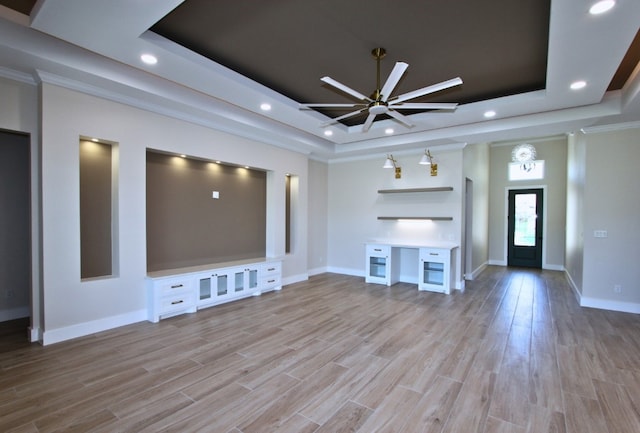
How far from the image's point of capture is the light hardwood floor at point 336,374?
216 cm

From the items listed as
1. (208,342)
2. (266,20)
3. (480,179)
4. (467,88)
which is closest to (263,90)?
(266,20)

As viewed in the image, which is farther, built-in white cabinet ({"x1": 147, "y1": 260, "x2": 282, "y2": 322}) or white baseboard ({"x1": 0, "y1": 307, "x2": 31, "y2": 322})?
built-in white cabinet ({"x1": 147, "y1": 260, "x2": 282, "y2": 322})

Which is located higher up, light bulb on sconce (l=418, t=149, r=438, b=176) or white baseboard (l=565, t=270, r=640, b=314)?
light bulb on sconce (l=418, t=149, r=438, b=176)

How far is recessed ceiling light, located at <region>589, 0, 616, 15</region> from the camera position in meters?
2.14

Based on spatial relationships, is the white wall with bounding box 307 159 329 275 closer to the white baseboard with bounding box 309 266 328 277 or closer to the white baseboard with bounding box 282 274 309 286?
the white baseboard with bounding box 309 266 328 277

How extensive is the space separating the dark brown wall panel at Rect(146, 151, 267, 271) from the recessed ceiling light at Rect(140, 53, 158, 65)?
1.57 m

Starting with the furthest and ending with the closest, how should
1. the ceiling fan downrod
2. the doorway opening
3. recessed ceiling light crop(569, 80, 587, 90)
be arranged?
1. the doorway opening
2. recessed ceiling light crop(569, 80, 587, 90)
3. the ceiling fan downrod

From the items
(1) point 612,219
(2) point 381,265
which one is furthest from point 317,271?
(1) point 612,219

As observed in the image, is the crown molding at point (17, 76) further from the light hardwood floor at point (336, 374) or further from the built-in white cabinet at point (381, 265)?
the built-in white cabinet at point (381, 265)

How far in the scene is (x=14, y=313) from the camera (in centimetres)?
405

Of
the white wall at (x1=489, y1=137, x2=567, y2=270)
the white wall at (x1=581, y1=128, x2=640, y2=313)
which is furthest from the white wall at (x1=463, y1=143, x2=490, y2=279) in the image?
the white wall at (x1=581, y1=128, x2=640, y2=313)

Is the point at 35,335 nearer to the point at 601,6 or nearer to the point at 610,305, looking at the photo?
the point at 601,6

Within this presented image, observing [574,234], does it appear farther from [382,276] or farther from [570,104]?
[382,276]

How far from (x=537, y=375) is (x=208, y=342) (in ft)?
10.7
